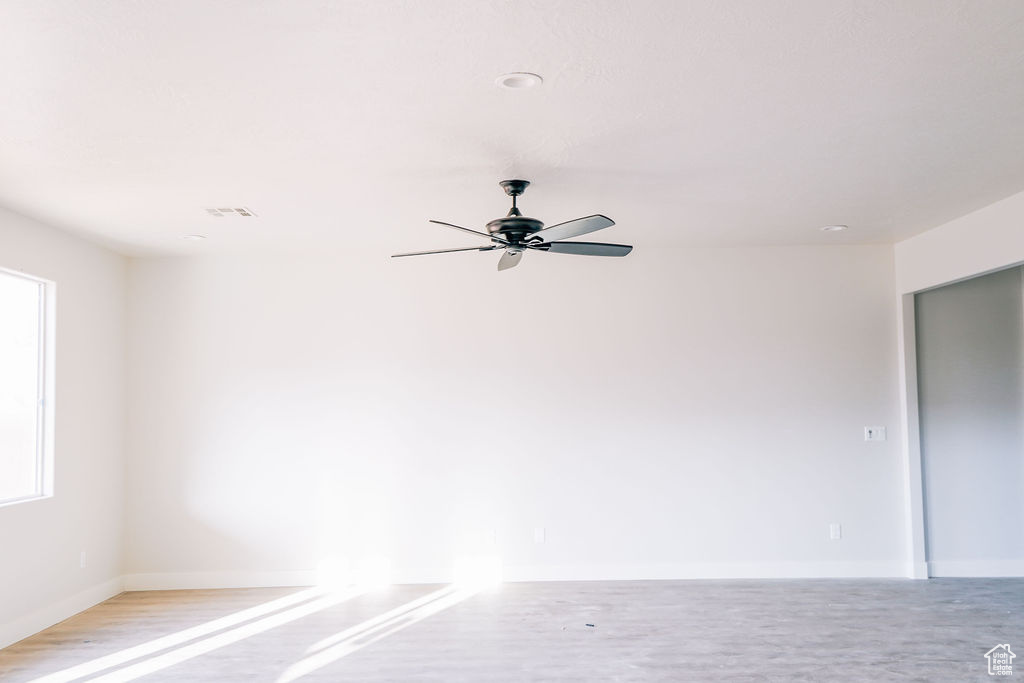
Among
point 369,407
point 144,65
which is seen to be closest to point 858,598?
point 369,407

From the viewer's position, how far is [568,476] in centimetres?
559

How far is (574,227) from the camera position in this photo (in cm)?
355

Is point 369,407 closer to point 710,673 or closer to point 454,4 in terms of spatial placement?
point 710,673

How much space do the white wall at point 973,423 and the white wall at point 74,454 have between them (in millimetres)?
5987

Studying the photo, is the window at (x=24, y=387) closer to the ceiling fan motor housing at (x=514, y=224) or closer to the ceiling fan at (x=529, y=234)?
the ceiling fan at (x=529, y=234)

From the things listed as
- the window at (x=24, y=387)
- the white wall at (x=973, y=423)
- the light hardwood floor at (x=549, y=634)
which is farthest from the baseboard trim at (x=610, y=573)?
the window at (x=24, y=387)

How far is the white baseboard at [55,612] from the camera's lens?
165 inches

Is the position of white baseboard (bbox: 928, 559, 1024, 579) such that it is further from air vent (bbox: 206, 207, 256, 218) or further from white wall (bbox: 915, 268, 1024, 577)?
air vent (bbox: 206, 207, 256, 218)

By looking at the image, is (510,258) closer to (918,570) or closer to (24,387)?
(24,387)

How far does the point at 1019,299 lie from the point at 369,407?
199 inches

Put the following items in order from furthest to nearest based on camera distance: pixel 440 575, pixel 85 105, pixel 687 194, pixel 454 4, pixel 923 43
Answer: pixel 440 575 → pixel 687 194 → pixel 85 105 → pixel 923 43 → pixel 454 4

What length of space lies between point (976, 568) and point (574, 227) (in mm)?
4311

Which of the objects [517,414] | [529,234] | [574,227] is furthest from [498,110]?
[517,414]

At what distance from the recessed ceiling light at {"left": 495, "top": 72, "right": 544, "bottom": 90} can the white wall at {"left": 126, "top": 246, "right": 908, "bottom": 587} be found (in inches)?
116
